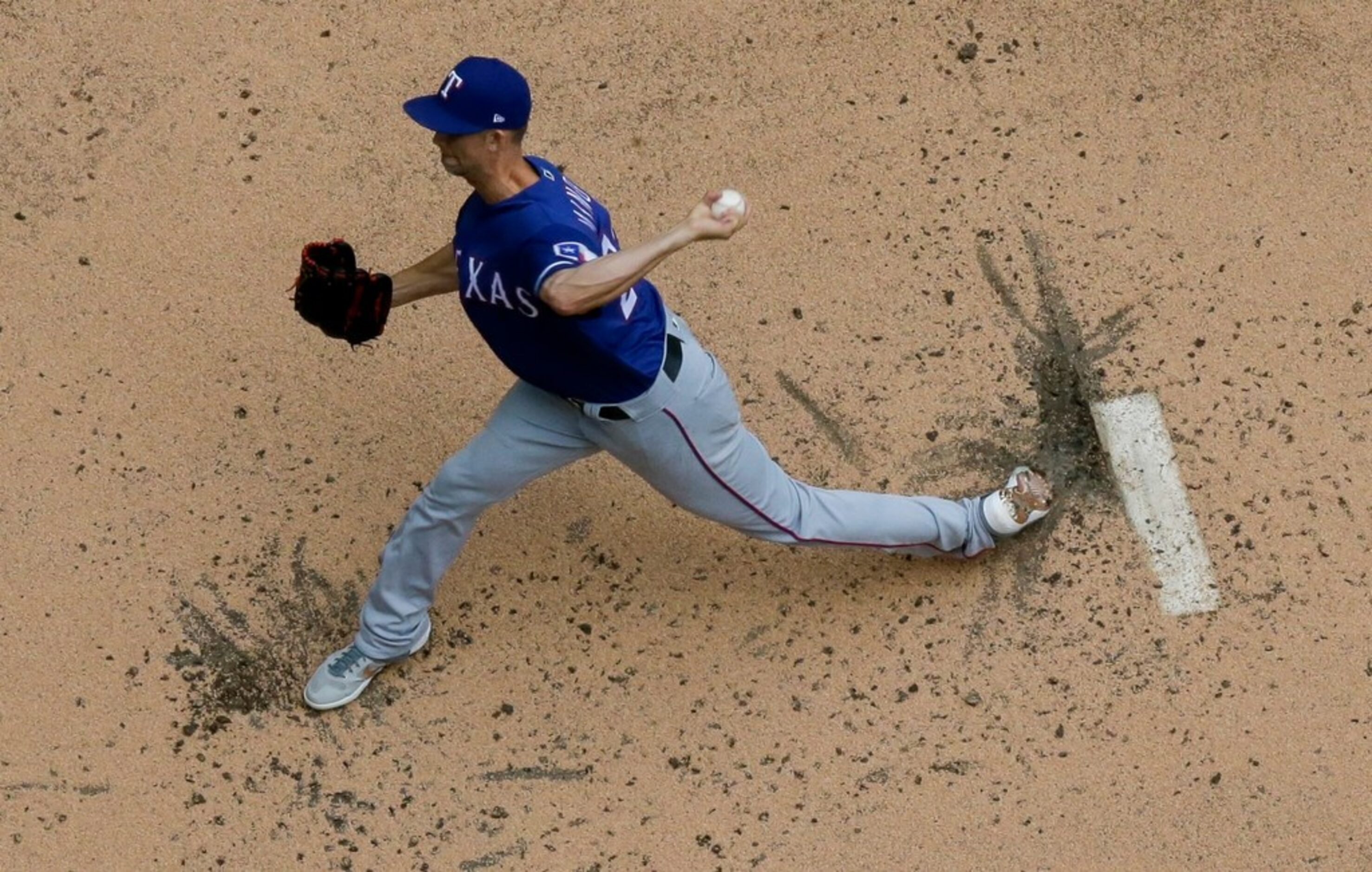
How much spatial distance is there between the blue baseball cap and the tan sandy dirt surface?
5.10 feet

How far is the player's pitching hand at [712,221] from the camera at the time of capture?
3535 millimetres

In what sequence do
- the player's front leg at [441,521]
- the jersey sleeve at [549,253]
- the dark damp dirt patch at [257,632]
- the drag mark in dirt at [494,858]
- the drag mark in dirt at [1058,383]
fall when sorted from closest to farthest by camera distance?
the jersey sleeve at [549,253] → the player's front leg at [441,521] → the drag mark in dirt at [494,858] → the dark damp dirt patch at [257,632] → the drag mark in dirt at [1058,383]

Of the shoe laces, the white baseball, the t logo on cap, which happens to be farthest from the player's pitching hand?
the shoe laces

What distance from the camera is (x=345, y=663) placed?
15.3ft

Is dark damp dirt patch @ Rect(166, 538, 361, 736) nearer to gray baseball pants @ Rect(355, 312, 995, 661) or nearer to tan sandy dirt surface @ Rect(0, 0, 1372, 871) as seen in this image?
tan sandy dirt surface @ Rect(0, 0, 1372, 871)

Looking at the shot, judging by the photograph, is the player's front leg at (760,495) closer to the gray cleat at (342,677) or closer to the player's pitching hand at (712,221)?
the player's pitching hand at (712,221)

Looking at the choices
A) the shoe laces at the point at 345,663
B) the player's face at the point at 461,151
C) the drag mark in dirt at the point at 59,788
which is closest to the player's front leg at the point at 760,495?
the player's face at the point at 461,151

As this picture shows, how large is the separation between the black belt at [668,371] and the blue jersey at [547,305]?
1.0 inches

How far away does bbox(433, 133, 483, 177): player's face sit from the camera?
3.74m

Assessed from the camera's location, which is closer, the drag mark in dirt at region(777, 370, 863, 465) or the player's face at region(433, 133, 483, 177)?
the player's face at region(433, 133, 483, 177)

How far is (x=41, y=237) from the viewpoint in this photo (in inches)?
216

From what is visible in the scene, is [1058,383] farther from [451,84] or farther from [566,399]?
[451,84]

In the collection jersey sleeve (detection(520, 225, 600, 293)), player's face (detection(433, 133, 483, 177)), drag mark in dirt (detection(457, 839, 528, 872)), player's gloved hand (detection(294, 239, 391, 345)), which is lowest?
drag mark in dirt (detection(457, 839, 528, 872))

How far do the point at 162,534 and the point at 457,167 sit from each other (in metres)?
1.82
